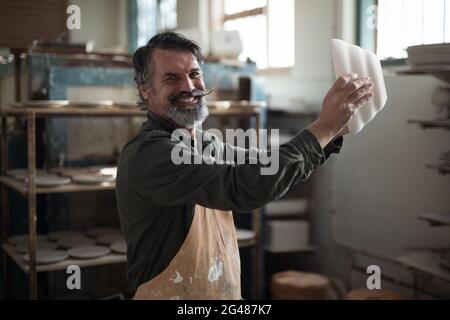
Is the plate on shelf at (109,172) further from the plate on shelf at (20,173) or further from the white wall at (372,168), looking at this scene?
the white wall at (372,168)

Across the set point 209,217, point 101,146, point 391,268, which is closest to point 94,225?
point 101,146

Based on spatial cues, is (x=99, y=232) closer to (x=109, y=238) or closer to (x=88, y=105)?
(x=109, y=238)

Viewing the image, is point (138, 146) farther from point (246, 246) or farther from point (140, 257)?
point (246, 246)

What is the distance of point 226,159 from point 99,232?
2.00m

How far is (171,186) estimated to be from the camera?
1.55m

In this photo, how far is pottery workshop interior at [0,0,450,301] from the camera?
1.78 meters

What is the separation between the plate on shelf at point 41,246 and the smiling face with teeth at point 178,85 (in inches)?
79.4

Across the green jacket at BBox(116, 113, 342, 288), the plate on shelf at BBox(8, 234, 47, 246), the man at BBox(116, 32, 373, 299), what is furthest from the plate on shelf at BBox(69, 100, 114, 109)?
the green jacket at BBox(116, 113, 342, 288)

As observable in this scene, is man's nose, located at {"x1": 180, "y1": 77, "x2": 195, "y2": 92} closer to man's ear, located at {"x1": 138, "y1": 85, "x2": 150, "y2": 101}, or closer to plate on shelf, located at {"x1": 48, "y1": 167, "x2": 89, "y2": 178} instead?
man's ear, located at {"x1": 138, "y1": 85, "x2": 150, "y2": 101}

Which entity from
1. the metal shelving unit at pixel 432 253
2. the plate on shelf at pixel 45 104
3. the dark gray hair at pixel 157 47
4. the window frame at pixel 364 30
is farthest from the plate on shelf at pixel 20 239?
the window frame at pixel 364 30

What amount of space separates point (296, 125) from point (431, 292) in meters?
1.73

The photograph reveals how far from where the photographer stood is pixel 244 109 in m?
3.72

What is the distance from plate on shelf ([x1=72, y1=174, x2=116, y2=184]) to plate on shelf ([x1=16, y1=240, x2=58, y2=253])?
467 millimetres

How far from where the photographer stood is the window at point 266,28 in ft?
16.3
